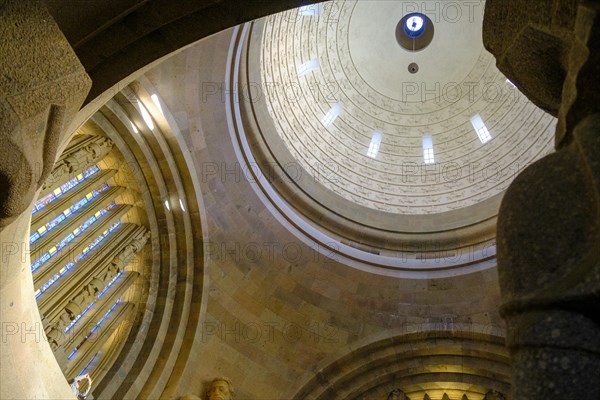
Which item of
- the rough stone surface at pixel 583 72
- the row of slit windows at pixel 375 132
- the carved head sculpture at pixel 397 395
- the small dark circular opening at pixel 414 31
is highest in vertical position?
the small dark circular opening at pixel 414 31

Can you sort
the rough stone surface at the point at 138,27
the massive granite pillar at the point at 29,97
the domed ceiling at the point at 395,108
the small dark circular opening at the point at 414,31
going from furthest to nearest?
1. the small dark circular opening at the point at 414,31
2. the domed ceiling at the point at 395,108
3. the rough stone surface at the point at 138,27
4. the massive granite pillar at the point at 29,97

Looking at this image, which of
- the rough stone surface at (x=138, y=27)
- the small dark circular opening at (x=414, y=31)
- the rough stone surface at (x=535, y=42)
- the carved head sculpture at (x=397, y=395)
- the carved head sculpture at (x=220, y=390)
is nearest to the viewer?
the rough stone surface at (x=535, y=42)

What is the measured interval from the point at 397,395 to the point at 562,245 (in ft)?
29.8

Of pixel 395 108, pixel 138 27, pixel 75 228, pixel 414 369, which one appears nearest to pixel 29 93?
pixel 138 27

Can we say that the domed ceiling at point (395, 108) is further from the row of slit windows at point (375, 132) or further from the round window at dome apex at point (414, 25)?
the round window at dome apex at point (414, 25)

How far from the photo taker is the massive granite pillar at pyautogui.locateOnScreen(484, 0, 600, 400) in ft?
5.00

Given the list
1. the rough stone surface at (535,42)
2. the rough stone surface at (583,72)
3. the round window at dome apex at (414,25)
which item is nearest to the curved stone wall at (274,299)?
the rough stone surface at (535,42)

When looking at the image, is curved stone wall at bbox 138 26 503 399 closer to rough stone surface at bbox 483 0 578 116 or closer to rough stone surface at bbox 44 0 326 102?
rough stone surface at bbox 44 0 326 102

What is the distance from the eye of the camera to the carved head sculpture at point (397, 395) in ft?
32.1

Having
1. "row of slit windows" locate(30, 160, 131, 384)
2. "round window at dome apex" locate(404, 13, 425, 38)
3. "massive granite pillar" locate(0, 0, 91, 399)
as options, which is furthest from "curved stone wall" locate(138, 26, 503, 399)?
"round window at dome apex" locate(404, 13, 425, 38)

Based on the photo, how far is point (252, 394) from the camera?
9.38 m

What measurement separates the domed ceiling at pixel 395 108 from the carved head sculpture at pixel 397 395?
430cm

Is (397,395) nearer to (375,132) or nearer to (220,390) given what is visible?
(220,390)

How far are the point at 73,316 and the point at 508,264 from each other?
22.3 ft
